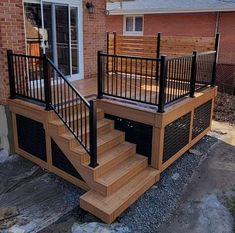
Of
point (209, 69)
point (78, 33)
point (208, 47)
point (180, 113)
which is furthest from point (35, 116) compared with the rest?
point (208, 47)

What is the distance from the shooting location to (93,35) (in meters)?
7.39

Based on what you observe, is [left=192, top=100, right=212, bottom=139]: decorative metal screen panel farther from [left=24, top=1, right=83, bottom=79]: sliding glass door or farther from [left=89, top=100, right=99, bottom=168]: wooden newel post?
[left=24, top=1, right=83, bottom=79]: sliding glass door

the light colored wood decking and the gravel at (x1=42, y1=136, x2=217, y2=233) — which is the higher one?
the light colored wood decking

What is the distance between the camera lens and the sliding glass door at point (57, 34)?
5812 mm

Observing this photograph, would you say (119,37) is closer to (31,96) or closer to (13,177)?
(31,96)

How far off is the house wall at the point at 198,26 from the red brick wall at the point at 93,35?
6089 millimetres

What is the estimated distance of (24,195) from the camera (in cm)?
432

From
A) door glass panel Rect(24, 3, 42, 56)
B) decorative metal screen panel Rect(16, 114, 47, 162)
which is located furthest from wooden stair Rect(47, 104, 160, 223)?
door glass panel Rect(24, 3, 42, 56)

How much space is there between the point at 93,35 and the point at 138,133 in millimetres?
3608

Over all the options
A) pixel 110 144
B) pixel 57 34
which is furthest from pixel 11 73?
pixel 110 144

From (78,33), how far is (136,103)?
3007mm

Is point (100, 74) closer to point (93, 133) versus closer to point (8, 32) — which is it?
point (93, 133)

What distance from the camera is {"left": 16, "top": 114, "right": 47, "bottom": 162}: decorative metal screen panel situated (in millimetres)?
4977

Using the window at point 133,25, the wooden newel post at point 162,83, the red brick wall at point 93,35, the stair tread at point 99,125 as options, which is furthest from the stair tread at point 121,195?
the window at point 133,25
